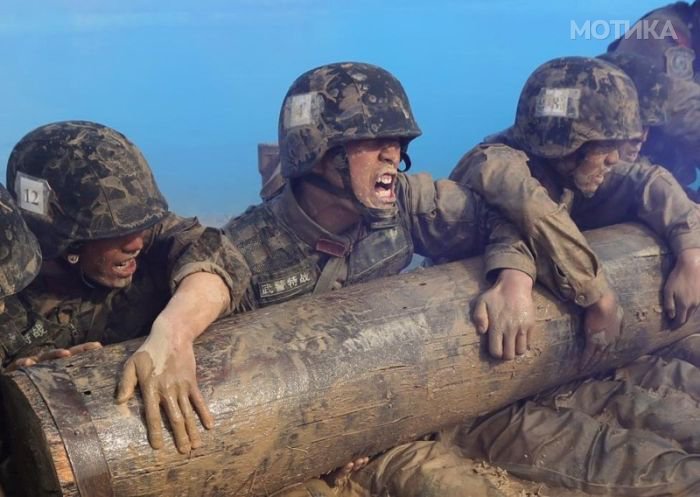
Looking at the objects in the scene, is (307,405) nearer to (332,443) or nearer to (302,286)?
(332,443)

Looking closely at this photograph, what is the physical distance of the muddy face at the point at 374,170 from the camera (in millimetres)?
3656

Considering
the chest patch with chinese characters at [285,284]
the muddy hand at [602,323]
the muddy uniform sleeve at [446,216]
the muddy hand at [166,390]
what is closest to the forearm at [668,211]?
the muddy hand at [602,323]

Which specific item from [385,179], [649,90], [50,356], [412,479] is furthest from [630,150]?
[50,356]

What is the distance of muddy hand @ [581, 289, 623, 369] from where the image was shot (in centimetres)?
351

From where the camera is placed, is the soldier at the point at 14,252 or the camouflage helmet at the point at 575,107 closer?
the soldier at the point at 14,252

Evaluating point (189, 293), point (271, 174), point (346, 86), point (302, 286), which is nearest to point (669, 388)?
point (302, 286)

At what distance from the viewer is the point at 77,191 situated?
301 centimetres

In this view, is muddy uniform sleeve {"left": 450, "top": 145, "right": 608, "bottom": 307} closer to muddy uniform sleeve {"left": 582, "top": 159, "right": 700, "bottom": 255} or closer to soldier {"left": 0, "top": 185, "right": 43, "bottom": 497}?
muddy uniform sleeve {"left": 582, "top": 159, "right": 700, "bottom": 255}

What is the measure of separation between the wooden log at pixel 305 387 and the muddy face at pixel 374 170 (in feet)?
1.38

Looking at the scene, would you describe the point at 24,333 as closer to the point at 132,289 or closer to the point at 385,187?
the point at 132,289

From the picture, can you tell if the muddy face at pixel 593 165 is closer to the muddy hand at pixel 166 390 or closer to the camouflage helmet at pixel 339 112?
the camouflage helmet at pixel 339 112

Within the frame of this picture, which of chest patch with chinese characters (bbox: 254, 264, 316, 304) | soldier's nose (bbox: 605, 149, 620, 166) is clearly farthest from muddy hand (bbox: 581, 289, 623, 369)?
chest patch with chinese characters (bbox: 254, 264, 316, 304)

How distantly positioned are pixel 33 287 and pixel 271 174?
343 cm

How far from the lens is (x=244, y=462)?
8.75ft
